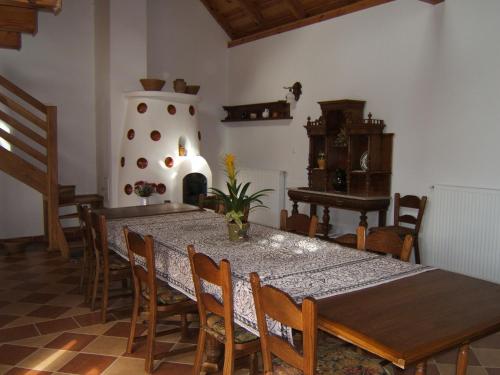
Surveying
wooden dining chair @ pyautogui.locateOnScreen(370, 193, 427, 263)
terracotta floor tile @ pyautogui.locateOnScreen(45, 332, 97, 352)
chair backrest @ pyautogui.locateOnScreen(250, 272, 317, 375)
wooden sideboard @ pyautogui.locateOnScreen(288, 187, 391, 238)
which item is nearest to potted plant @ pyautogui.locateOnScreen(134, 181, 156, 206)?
wooden sideboard @ pyautogui.locateOnScreen(288, 187, 391, 238)

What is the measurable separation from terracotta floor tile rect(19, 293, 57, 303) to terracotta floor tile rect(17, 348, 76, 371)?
1043 millimetres

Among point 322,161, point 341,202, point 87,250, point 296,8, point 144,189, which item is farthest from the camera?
point 296,8

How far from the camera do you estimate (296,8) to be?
6.20m

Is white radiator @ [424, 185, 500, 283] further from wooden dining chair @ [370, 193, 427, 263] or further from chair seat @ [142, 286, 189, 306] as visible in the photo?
chair seat @ [142, 286, 189, 306]

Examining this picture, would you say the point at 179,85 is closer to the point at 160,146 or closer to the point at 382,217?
the point at 160,146

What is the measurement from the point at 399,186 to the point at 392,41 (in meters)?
1.60

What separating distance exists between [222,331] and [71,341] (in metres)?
1.50

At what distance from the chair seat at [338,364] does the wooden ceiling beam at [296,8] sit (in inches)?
203

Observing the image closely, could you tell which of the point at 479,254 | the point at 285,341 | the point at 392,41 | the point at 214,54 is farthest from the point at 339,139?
the point at 285,341

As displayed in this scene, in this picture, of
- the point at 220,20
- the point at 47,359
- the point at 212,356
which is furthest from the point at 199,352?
the point at 220,20

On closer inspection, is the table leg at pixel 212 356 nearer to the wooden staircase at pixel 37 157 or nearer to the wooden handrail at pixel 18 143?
the wooden staircase at pixel 37 157

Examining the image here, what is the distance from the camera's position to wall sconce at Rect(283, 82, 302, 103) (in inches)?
249

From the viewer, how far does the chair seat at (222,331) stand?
2.21 meters

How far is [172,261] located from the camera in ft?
8.78
